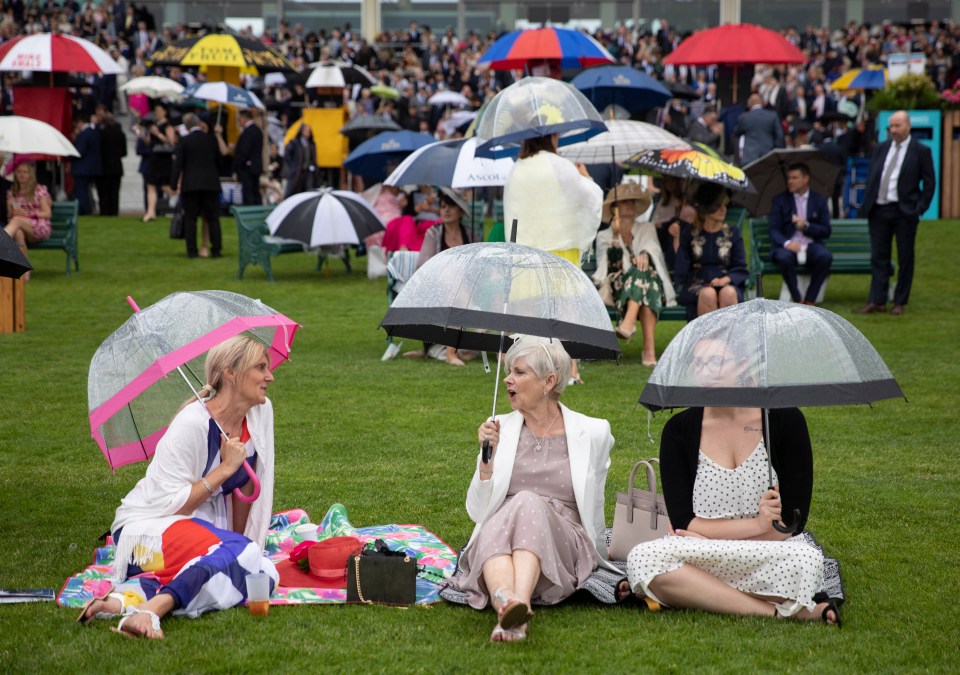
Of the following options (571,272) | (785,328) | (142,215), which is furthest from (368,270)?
(785,328)

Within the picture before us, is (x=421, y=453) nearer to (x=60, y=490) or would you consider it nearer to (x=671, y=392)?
(x=60, y=490)

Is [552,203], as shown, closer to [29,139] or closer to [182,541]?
[182,541]

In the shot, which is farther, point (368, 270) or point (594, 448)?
point (368, 270)

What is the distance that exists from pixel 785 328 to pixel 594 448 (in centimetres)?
102

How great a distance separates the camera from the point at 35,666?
4523mm

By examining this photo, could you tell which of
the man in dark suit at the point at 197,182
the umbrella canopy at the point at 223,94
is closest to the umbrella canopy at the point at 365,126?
the umbrella canopy at the point at 223,94

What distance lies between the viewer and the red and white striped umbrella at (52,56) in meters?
20.5

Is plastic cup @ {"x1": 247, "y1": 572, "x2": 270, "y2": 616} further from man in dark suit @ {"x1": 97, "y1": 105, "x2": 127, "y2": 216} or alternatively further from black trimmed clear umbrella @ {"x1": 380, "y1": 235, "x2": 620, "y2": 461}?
man in dark suit @ {"x1": 97, "y1": 105, "x2": 127, "y2": 216}

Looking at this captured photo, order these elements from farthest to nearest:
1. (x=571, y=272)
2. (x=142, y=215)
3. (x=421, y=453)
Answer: (x=142, y=215) → (x=421, y=453) → (x=571, y=272)

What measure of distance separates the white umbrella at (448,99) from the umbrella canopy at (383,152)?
10988 mm

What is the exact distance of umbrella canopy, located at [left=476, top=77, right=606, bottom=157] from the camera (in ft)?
30.5

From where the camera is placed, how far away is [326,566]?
561 centimetres

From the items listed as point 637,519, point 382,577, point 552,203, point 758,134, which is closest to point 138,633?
point 382,577

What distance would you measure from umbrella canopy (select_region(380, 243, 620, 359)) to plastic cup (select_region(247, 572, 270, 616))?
1.14 metres
